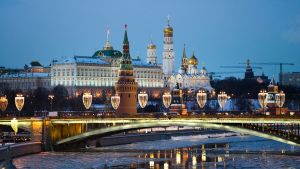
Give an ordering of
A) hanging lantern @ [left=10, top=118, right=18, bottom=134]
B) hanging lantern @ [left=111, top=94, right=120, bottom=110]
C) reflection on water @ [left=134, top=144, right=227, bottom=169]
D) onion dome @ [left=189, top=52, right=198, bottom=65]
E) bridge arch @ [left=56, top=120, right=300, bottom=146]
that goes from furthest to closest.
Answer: onion dome @ [left=189, top=52, right=198, bottom=65]
hanging lantern @ [left=111, top=94, right=120, bottom=110]
hanging lantern @ [left=10, top=118, right=18, bottom=134]
bridge arch @ [left=56, top=120, right=300, bottom=146]
reflection on water @ [left=134, top=144, right=227, bottom=169]

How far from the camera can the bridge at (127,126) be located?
2429 inches

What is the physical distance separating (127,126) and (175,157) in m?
4.45

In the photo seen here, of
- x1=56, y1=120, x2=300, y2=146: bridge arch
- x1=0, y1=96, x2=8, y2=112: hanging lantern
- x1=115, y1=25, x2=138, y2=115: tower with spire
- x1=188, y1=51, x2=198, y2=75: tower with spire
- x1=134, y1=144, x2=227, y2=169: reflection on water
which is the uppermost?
x1=188, y1=51, x2=198, y2=75: tower with spire

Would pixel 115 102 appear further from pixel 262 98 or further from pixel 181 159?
pixel 181 159

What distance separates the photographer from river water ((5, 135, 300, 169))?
57.6 m

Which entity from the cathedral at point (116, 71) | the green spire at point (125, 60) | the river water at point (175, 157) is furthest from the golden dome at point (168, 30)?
the river water at point (175, 157)

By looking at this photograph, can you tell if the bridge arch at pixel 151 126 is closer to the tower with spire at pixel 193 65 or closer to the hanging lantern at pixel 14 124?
the hanging lantern at pixel 14 124

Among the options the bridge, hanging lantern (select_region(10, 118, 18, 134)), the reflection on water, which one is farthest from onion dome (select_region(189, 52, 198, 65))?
hanging lantern (select_region(10, 118, 18, 134))

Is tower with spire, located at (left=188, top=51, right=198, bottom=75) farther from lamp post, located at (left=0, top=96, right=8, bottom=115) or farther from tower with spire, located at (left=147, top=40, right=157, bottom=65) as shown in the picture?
lamp post, located at (left=0, top=96, right=8, bottom=115)

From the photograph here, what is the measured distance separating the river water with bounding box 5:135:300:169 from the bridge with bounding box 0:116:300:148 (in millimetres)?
1327

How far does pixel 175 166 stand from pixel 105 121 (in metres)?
10.6

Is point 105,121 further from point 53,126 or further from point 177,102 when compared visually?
point 177,102

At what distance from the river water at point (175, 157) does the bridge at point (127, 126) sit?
1.33 meters

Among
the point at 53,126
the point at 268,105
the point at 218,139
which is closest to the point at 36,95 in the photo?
the point at 268,105
